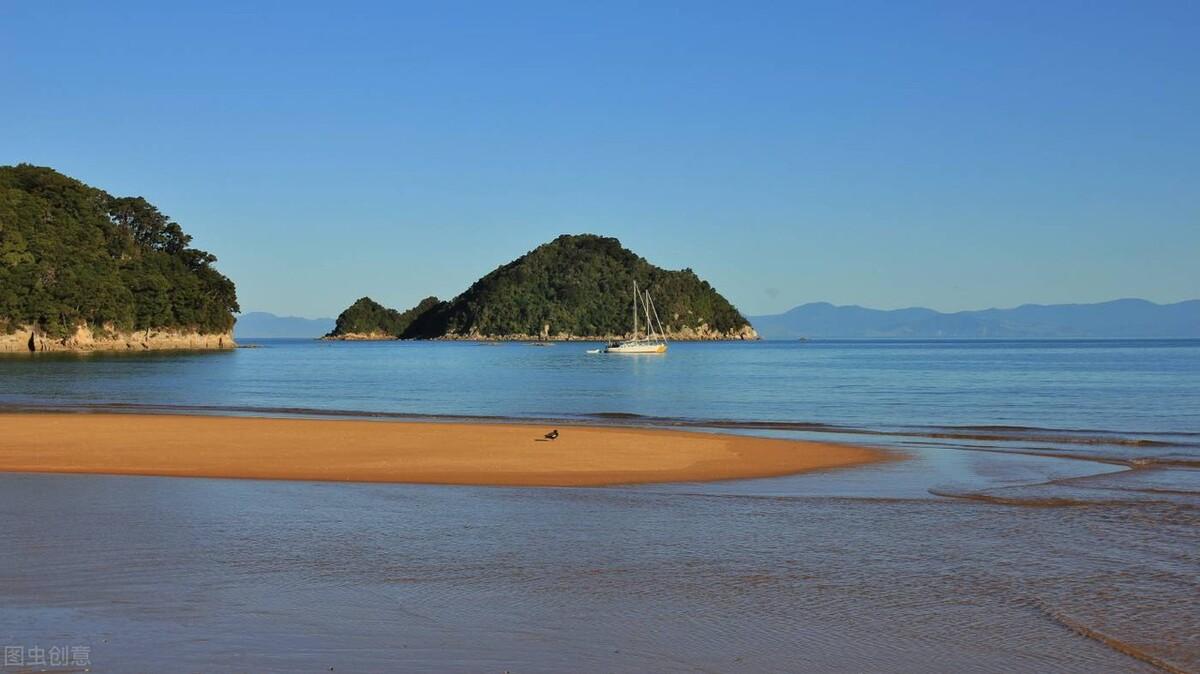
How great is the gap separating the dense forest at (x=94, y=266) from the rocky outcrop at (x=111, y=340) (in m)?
1.01

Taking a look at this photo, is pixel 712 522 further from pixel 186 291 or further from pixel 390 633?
pixel 186 291

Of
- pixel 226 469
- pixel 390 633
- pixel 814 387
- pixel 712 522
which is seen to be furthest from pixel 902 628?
pixel 814 387

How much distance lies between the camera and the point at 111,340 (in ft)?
461

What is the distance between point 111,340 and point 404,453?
13309 centimetres

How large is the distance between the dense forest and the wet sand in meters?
104

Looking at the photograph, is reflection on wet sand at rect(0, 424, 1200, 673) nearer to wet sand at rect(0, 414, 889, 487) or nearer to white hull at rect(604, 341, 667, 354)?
wet sand at rect(0, 414, 889, 487)

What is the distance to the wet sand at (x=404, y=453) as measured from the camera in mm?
19062

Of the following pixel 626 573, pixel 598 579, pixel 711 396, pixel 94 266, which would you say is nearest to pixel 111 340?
pixel 94 266

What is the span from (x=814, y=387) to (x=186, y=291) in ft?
403

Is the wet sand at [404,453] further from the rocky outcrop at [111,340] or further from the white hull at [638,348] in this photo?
the white hull at [638,348]

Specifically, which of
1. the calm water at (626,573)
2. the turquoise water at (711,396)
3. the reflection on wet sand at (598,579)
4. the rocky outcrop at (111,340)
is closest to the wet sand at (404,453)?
the calm water at (626,573)

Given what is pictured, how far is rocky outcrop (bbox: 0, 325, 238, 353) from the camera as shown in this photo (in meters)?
123

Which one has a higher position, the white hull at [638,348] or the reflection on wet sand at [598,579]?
the white hull at [638,348]

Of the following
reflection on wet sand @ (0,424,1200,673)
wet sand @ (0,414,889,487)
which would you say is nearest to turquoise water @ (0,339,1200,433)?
wet sand @ (0,414,889,487)
